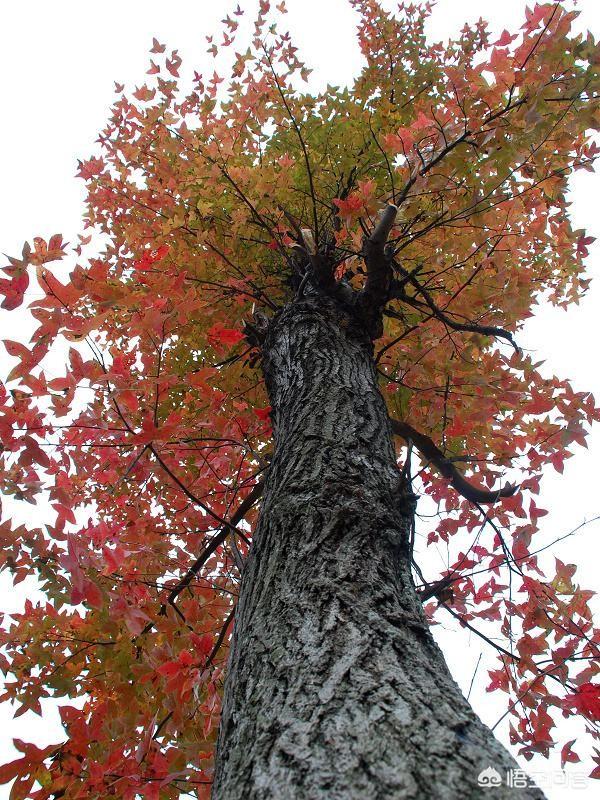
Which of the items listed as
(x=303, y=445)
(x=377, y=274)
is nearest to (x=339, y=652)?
(x=303, y=445)

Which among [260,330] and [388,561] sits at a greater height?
[260,330]

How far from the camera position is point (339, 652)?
1030 mm

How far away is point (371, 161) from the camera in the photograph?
3.85 meters

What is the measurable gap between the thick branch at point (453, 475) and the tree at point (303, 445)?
17 mm

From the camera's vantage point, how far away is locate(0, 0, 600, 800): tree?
102 centimetres

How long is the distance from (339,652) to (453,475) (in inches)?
54.5

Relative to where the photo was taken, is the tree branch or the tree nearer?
the tree

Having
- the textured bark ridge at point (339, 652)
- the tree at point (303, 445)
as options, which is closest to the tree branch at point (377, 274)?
the tree at point (303, 445)

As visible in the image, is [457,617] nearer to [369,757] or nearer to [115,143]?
[369,757]

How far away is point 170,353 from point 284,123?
1.88 meters

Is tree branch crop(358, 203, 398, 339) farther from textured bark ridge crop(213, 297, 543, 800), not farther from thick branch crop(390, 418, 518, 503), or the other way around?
textured bark ridge crop(213, 297, 543, 800)

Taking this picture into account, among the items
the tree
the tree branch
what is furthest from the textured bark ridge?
the tree branch

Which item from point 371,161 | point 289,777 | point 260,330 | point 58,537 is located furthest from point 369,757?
point 371,161

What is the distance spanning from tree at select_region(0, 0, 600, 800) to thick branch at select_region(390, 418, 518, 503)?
0.02m
